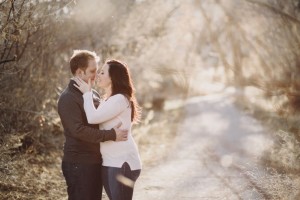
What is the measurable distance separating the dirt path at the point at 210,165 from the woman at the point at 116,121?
267 cm

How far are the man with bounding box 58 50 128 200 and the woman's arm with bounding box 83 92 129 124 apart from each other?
0.41ft

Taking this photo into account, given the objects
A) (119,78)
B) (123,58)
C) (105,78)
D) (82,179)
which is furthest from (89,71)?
(123,58)

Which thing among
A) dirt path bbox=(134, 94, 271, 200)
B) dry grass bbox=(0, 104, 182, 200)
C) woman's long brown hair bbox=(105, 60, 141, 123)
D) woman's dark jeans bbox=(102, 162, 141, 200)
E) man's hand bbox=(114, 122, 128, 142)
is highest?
woman's long brown hair bbox=(105, 60, 141, 123)

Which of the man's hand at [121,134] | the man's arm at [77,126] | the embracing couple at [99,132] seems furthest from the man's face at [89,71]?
the man's hand at [121,134]

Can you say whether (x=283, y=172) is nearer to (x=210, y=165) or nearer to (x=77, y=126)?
(x=210, y=165)

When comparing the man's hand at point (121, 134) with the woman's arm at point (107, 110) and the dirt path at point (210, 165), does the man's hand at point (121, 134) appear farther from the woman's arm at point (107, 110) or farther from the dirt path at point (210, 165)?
the dirt path at point (210, 165)

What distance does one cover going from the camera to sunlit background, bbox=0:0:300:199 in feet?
23.6

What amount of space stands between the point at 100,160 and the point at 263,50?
10339mm

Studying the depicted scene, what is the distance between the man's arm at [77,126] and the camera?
169 inches

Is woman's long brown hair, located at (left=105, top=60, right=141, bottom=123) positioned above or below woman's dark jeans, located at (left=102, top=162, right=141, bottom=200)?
above

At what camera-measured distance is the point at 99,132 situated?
4320 millimetres

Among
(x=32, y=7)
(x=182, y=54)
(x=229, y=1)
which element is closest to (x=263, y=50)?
(x=229, y=1)

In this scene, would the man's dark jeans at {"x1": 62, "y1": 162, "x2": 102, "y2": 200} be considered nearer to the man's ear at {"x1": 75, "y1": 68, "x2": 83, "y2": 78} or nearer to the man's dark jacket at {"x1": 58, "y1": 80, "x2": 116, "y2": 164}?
the man's dark jacket at {"x1": 58, "y1": 80, "x2": 116, "y2": 164}

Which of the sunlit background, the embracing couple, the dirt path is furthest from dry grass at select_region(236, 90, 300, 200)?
the embracing couple
